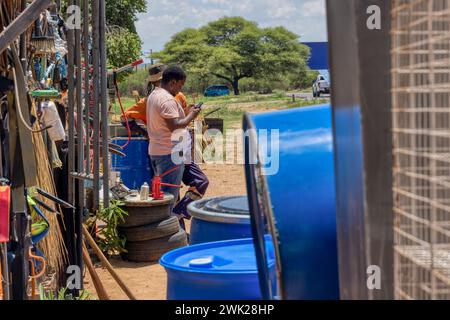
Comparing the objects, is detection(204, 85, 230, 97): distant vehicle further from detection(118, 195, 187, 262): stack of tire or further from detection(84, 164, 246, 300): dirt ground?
detection(84, 164, 246, 300): dirt ground

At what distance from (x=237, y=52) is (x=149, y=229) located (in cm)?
5723

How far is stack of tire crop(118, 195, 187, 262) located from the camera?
6.34 meters

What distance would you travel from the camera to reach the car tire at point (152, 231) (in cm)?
634

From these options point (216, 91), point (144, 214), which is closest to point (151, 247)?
point (144, 214)

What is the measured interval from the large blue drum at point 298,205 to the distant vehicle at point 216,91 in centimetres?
5078

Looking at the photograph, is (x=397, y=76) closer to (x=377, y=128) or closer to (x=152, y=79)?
(x=377, y=128)

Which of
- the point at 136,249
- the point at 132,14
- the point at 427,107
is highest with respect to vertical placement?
the point at 132,14

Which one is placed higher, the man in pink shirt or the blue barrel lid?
the man in pink shirt

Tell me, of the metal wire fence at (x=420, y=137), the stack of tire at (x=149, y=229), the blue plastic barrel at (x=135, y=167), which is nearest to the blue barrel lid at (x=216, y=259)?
the metal wire fence at (x=420, y=137)

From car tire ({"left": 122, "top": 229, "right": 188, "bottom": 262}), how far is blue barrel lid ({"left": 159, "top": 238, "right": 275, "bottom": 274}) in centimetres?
331

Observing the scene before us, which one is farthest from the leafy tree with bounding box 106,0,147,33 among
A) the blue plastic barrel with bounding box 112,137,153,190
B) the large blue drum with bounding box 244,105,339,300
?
the large blue drum with bounding box 244,105,339,300

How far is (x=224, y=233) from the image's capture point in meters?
3.90

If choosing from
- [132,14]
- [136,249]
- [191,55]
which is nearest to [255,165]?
[136,249]
